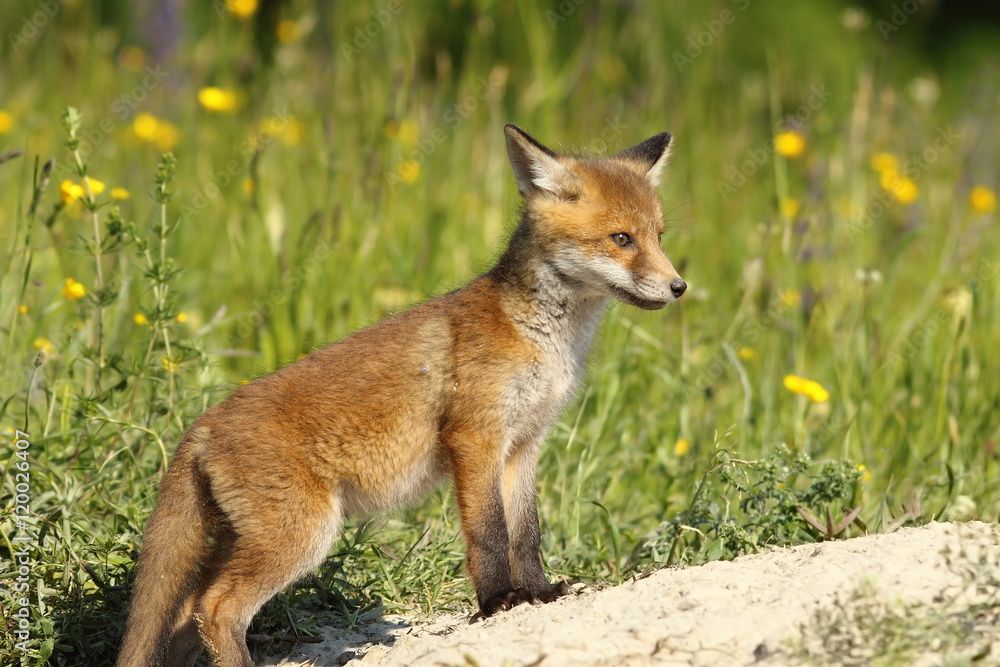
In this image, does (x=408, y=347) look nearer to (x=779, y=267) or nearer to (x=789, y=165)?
(x=779, y=267)

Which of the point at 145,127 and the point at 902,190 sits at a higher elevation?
the point at 145,127

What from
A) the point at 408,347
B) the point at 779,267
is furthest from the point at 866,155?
the point at 408,347

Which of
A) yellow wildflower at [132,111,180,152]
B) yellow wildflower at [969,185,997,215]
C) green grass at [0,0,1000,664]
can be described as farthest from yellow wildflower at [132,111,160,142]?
yellow wildflower at [969,185,997,215]

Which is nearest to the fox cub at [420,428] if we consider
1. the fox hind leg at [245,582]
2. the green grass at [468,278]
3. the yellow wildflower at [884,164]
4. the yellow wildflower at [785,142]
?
the fox hind leg at [245,582]

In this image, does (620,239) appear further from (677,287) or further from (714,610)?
(714,610)

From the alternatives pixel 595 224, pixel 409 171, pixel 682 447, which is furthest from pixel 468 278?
pixel 595 224

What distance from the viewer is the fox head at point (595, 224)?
13.3 feet

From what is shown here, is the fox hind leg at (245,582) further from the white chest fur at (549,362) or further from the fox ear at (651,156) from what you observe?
the fox ear at (651,156)

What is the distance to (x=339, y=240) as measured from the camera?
21.8ft

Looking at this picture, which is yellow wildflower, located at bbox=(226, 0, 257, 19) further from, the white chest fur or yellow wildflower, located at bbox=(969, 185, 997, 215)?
yellow wildflower, located at bbox=(969, 185, 997, 215)

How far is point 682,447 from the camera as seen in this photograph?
17.1 feet

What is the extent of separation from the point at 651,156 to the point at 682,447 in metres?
1.47

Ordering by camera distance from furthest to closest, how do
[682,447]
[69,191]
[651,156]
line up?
1. [682,447]
2. [651,156]
3. [69,191]

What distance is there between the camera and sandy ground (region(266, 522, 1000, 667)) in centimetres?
292
